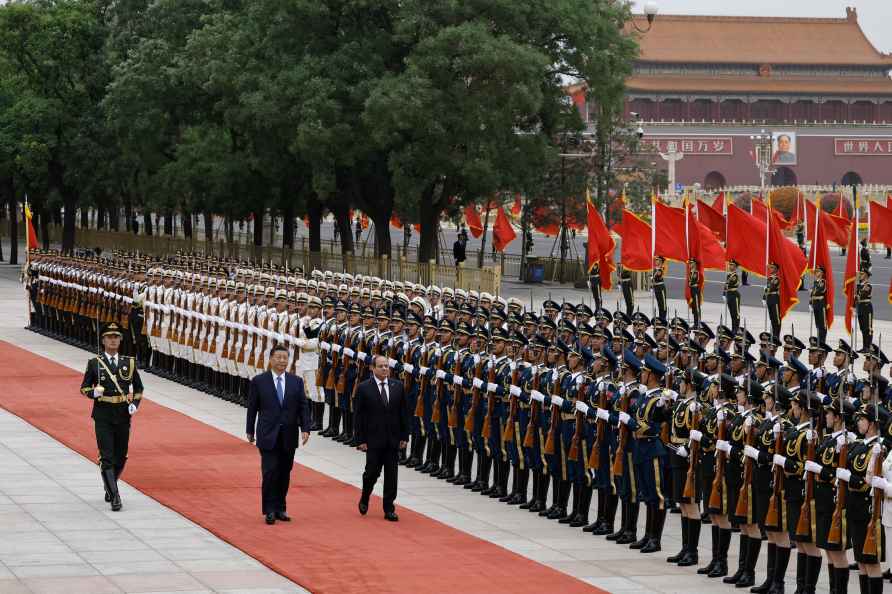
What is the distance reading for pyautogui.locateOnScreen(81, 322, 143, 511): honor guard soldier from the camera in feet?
45.9

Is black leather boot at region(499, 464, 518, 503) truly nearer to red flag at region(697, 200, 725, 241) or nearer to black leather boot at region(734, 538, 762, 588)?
black leather boot at region(734, 538, 762, 588)

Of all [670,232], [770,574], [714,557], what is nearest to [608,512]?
[714,557]

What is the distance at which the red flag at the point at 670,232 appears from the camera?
23094 mm

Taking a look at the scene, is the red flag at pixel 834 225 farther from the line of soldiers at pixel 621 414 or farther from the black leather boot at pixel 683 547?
the black leather boot at pixel 683 547

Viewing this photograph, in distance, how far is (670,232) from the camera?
23359mm

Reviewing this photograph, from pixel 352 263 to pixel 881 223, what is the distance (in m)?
16.0

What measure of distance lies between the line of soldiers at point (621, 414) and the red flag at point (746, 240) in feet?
10.6

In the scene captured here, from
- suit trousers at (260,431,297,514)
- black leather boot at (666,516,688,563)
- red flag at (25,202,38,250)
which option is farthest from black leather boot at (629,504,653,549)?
red flag at (25,202,38,250)

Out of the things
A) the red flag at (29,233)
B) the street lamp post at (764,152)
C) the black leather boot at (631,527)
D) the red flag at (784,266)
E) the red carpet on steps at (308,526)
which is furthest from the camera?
the street lamp post at (764,152)

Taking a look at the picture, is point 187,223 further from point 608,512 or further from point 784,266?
point 608,512

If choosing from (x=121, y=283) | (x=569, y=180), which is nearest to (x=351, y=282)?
(x=121, y=283)

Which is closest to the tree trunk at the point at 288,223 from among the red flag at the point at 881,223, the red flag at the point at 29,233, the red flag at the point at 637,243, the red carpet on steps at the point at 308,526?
the red flag at the point at 29,233

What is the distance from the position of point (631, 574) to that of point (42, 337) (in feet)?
69.2

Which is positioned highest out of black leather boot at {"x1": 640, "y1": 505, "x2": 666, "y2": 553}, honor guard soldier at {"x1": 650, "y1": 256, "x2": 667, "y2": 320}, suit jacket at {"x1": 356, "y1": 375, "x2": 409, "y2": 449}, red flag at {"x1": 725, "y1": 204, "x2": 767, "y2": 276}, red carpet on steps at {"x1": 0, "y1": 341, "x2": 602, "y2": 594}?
red flag at {"x1": 725, "y1": 204, "x2": 767, "y2": 276}
